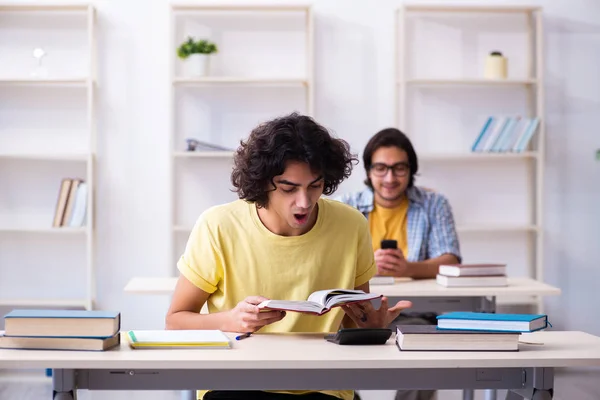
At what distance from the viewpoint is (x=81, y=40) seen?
16.9 feet

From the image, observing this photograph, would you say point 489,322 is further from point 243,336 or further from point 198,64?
point 198,64

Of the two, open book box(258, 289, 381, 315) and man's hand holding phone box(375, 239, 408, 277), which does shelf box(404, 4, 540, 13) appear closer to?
man's hand holding phone box(375, 239, 408, 277)

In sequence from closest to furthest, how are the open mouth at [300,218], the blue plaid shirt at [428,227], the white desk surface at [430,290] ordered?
the open mouth at [300,218] → the white desk surface at [430,290] → the blue plaid shirt at [428,227]

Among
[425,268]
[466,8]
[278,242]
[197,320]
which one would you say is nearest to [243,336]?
[197,320]

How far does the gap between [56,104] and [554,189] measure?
10.1 feet

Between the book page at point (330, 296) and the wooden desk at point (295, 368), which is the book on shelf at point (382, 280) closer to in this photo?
the book page at point (330, 296)

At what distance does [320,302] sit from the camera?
78.7 inches

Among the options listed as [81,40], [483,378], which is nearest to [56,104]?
[81,40]

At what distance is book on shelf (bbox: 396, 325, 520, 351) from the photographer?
192 cm

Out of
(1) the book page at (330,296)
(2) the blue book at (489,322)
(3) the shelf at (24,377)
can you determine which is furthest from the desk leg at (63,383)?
(3) the shelf at (24,377)

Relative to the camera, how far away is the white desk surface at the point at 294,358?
5.83 ft

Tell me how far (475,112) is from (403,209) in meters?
1.67

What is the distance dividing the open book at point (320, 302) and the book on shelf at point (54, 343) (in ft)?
1.22

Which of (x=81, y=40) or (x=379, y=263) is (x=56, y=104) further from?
(x=379, y=263)
